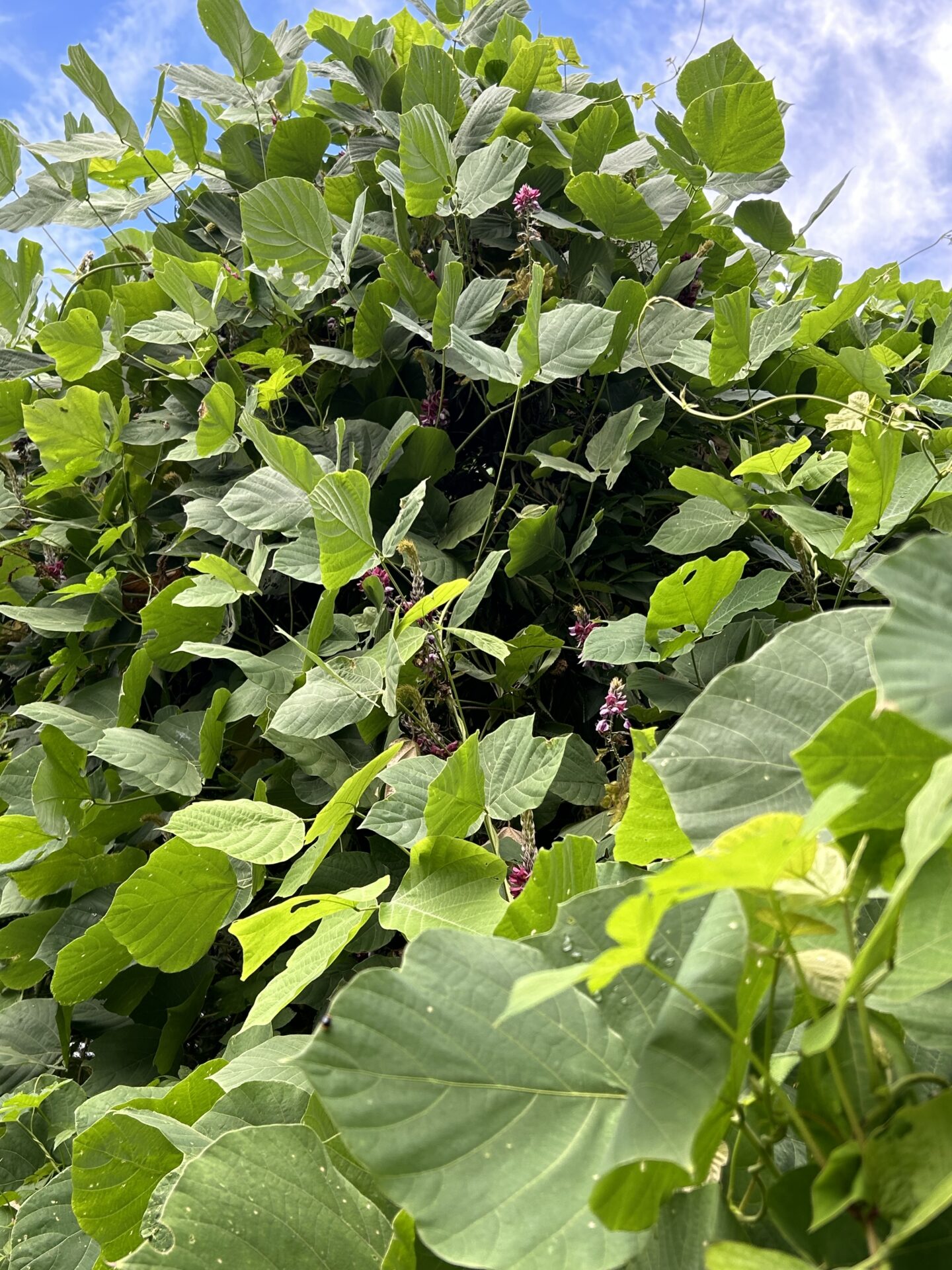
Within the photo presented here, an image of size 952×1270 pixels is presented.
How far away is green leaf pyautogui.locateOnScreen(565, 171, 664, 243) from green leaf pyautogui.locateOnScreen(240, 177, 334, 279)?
11.8 inches

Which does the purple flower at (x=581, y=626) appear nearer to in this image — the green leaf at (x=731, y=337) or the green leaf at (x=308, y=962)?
the green leaf at (x=731, y=337)

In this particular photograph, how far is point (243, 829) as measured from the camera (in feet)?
2.27

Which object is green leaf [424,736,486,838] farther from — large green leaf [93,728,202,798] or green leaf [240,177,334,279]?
green leaf [240,177,334,279]

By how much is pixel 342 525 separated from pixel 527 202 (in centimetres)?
60

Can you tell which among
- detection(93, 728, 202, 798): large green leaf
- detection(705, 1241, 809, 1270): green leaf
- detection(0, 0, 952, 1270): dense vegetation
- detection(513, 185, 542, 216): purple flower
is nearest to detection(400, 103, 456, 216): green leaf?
detection(0, 0, 952, 1270): dense vegetation

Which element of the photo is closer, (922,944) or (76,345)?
(922,944)

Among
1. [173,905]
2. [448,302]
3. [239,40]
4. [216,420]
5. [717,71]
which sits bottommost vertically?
[173,905]

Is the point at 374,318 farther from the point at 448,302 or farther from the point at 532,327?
the point at 532,327

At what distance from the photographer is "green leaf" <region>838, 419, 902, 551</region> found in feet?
1.96

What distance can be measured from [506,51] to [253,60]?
37cm

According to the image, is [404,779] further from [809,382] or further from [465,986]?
[809,382]

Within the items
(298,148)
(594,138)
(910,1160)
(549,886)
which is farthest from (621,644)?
(298,148)

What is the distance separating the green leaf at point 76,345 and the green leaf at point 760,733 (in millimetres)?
1147

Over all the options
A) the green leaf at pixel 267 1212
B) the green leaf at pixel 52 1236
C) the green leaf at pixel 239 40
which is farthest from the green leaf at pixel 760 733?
the green leaf at pixel 239 40
